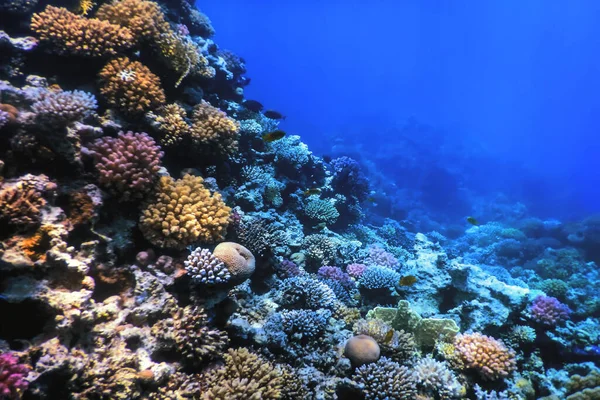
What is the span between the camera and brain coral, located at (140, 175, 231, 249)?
13.4ft

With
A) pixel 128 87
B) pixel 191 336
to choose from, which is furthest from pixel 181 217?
pixel 128 87

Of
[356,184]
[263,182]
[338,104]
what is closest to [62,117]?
[263,182]

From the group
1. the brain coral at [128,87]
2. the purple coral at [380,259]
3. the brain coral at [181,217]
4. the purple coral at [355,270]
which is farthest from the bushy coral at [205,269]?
the purple coral at [380,259]

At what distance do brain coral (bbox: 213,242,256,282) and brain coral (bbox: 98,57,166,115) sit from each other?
2972mm

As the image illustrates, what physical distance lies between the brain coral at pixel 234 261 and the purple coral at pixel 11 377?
216cm

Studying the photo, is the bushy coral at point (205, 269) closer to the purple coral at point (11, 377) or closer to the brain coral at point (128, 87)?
the purple coral at point (11, 377)

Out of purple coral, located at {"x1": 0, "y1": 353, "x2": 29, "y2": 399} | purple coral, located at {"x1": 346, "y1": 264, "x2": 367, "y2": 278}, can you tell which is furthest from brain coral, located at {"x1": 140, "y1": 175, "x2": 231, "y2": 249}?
purple coral, located at {"x1": 346, "y1": 264, "x2": 367, "y2": 278}

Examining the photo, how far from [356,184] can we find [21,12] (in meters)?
10.2

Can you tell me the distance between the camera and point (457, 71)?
143750 millimetres

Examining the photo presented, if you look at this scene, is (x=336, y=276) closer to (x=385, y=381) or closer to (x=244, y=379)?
(x=385, y=381)

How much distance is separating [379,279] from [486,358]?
2.40 meters

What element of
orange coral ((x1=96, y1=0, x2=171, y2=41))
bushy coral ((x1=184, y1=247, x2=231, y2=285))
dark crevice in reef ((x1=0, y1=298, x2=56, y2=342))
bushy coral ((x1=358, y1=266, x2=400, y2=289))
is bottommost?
dark crevice in reef ((x1=0, y1=298, x2=56, y2=342))

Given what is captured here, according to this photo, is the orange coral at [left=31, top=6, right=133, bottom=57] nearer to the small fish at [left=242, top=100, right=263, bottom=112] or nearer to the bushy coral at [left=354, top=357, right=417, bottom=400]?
the small fish at [left=242, top=100, right=263, bottom=112]

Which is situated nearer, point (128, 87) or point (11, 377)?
point (11, 377)
